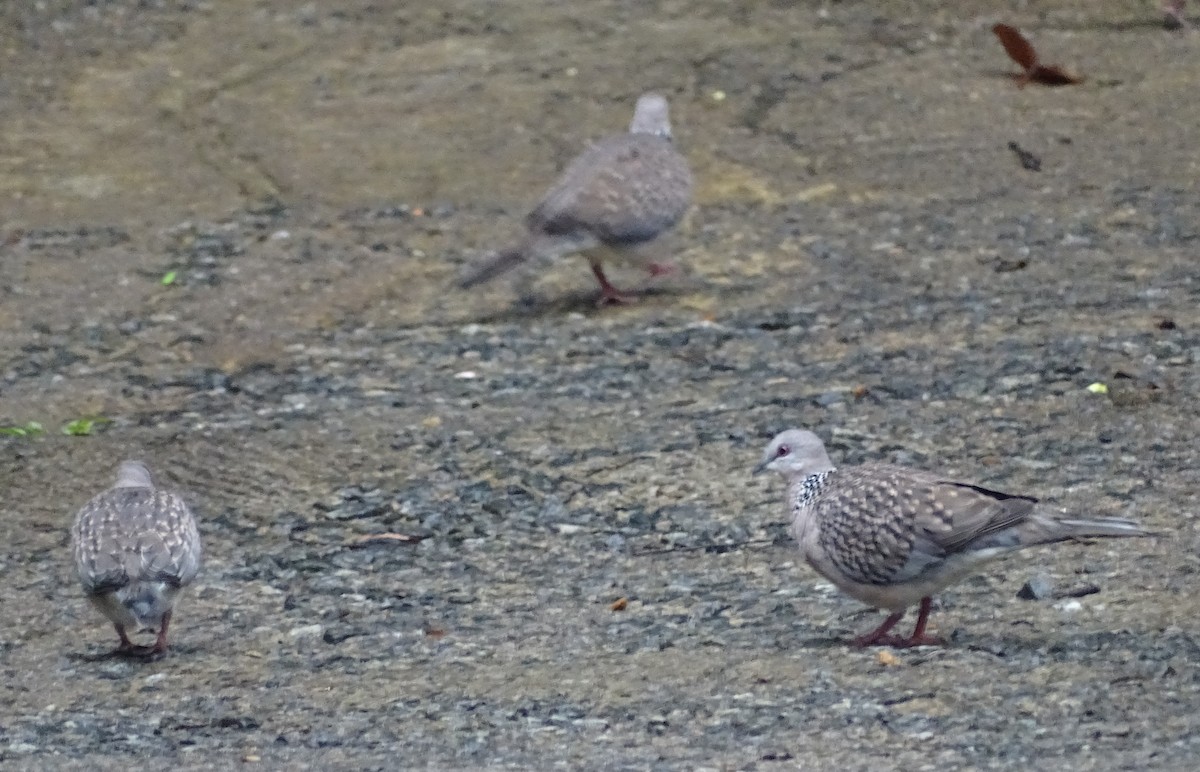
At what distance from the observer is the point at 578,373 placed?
24.6 ft

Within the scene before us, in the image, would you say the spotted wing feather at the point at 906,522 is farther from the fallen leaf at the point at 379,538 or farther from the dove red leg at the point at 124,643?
the dove red leg at the point at 124,643

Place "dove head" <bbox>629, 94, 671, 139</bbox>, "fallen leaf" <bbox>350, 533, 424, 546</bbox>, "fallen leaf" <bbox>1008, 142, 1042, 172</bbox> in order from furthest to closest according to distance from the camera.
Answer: "fallen leaf" <bbox>1008, 142, 1042, 172</bbox>, "dove head" <bbox>629, 94, 671, 139</bbox>, "fallen leaf" <bbox>350, 533, 424, 546</bbox>

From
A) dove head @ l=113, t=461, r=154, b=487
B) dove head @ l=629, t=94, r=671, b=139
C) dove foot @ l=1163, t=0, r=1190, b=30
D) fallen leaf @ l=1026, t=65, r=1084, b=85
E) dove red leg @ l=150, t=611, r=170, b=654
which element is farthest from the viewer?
dove foot @ l=1163, t=0, r=1190, b=30

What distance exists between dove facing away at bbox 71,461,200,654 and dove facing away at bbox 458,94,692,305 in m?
3.05

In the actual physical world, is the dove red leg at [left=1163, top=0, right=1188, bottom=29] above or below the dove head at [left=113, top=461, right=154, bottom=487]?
below

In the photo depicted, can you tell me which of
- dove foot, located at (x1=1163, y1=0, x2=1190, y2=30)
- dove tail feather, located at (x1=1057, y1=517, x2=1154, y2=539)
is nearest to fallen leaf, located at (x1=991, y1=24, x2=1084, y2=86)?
dove foot, located at (x1=1163, y1=0, x2=1190, y2=30)

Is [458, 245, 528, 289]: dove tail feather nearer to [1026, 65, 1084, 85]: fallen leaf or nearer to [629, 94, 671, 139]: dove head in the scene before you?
[629, 94, 671, 139]: dove head

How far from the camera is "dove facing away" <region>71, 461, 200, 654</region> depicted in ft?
16.0

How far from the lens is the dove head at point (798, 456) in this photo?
5480mm

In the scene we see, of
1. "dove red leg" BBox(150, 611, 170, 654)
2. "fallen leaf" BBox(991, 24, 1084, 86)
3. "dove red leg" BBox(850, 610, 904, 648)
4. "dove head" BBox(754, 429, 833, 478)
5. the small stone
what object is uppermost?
"dove head" BBox(754, 429, 833, 478)

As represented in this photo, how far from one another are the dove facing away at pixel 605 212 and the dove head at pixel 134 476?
2399 mm

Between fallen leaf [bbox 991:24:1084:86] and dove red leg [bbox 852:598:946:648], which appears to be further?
fallen leaf [bbox 991:24:1084:86]

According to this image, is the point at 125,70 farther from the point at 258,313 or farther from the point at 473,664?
the point at 473,664

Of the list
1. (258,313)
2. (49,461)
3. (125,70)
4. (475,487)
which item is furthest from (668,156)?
(125,70)
